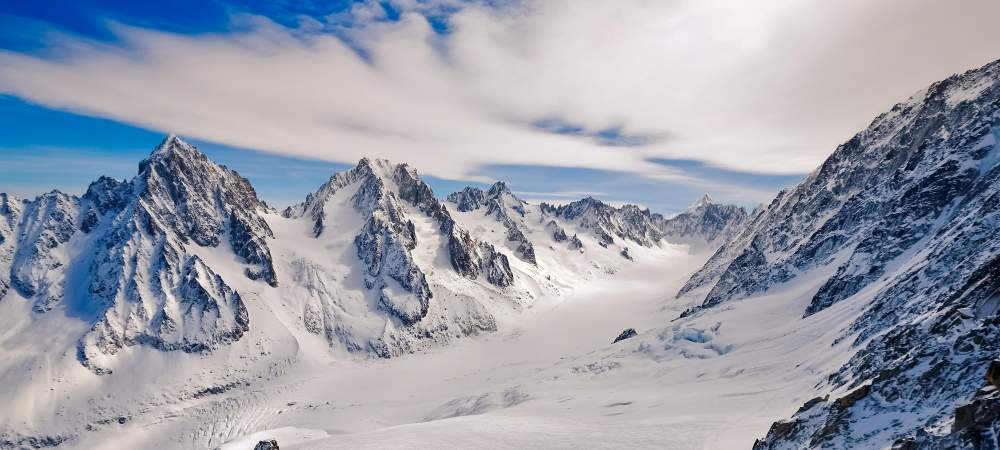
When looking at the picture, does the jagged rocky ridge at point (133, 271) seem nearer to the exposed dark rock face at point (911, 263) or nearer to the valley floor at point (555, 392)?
the valley floor at point (555, 392)

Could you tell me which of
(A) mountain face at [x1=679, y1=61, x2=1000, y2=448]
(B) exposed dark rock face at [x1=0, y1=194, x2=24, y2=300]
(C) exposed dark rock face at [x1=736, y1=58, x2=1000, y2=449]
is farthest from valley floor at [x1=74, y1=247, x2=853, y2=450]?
(B) exposed dark rock face at [x1=0, y1=194, x2=24, y2=300]

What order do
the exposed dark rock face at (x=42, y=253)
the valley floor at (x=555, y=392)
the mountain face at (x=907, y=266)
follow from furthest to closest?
1. the exposed dark rock face at (x=42, y=253)
2. the valley floor at (x=555, y=392)
3. the mountain face at (x=907, y=266)

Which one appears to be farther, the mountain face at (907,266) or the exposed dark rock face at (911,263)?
the mountain face at (907,266)

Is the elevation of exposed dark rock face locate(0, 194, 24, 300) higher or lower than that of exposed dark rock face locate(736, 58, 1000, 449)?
higher

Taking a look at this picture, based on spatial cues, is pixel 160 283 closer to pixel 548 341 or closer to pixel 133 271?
pixel 133 271

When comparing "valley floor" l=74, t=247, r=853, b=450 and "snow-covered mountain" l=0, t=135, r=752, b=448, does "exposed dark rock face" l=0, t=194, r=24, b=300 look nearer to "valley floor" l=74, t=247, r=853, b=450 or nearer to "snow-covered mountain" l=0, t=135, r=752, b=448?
"snow-covered mountain" l=0, t=135, r=752, b=448

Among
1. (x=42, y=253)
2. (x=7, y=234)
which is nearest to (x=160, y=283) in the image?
(x=42, y=253)

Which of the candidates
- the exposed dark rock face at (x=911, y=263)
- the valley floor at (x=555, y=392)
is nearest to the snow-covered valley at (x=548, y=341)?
the exposed dark rock face at (x=911, y=263)
